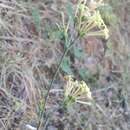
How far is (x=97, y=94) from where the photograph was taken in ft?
9.89

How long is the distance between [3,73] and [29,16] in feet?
1.82

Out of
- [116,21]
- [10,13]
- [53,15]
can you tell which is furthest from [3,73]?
[116,21]

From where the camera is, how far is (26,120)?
2.45m

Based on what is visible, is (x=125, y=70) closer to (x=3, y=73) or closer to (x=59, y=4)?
(x=59, y=4)

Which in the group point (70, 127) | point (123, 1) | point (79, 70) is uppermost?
point (123, 1)

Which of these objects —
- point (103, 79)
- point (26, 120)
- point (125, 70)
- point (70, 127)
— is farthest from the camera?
point (125, 70)

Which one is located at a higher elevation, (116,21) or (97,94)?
(116,21)

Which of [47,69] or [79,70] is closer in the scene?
[47,69]

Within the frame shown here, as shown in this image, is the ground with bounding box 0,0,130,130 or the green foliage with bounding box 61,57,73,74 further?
the green foliage with bounding box 61,57,73,74

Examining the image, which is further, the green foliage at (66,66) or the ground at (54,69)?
the green foliage at (66,66)

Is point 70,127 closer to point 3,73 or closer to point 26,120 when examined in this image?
point 26,120

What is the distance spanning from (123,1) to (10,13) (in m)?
1.21

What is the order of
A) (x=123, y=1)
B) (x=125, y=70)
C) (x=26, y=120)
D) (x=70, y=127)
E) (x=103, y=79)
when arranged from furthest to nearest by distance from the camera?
1. (x=123, y=1)
2. (x=125, y=70)
3. (x=103, y=79)
4. (x=70, y=127)
5. (x=26, y=120)

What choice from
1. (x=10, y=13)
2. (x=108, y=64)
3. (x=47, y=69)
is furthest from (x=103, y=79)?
(x=10, y=13)
